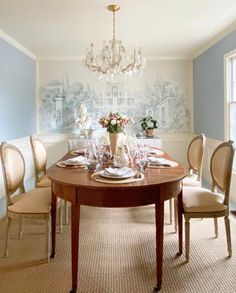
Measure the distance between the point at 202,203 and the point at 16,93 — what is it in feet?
12.1

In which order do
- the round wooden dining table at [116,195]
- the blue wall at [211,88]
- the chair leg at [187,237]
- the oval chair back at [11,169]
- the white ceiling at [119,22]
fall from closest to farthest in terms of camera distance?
1. the round wooden dining table at [116,195]
2. the chair leg at [187,237]
3. the oval chair back at [11,169]
4. the white ceiling at [119,22]
5. the blue wall at [211,88]

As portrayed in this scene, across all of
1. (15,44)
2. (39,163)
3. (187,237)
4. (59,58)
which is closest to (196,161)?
(187,237)

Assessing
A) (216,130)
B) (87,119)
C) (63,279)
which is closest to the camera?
(63,279)

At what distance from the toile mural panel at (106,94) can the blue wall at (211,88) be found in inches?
14.7

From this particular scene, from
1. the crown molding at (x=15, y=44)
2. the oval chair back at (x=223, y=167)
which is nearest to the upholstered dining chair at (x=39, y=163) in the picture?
the oval chair back at (x=223, y=167)

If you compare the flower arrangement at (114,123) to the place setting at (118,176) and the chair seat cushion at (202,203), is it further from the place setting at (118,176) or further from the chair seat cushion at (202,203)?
the chair seat cushion at (202,203)

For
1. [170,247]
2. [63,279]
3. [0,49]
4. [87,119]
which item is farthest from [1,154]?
[87,119]

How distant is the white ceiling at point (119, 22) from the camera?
10.7 ft

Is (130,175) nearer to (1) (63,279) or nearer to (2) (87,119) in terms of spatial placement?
(1) (63,279)

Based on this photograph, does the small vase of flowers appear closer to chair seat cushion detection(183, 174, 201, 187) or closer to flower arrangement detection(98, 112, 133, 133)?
flower arrangement detection(98, 112, 133, 133)

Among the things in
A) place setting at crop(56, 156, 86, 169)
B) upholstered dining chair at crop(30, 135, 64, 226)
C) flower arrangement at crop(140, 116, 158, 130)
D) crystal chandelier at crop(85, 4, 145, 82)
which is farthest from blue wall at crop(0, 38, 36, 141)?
flower arrangement at crop(140, 116, 158, 130)

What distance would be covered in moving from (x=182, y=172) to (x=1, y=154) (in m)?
1.50

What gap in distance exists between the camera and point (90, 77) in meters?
6.09

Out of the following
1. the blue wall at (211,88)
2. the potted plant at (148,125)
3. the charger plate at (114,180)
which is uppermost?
the blue wall at (211,88)
